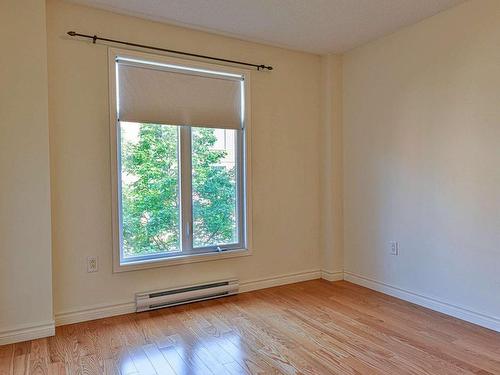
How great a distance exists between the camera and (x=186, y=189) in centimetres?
326

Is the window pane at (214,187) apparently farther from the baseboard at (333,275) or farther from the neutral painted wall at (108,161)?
the baseboard at (333,275)

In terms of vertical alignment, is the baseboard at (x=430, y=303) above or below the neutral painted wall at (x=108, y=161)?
below

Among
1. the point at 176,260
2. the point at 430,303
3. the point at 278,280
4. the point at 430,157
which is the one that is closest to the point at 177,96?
the point at 176,260

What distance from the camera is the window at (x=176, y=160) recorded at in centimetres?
298

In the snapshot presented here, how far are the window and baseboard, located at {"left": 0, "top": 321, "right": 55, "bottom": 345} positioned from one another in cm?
64

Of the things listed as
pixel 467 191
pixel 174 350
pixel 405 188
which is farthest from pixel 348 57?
pixel 174 350

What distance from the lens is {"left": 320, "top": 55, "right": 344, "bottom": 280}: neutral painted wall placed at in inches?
154

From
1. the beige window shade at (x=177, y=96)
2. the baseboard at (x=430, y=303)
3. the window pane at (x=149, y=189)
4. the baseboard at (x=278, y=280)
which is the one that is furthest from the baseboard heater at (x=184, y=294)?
the beige window shade at (x=177, y=96)

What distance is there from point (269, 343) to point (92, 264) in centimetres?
152

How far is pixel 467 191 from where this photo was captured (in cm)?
277

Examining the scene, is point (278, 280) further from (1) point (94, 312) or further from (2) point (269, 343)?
(1) point (94, 312)

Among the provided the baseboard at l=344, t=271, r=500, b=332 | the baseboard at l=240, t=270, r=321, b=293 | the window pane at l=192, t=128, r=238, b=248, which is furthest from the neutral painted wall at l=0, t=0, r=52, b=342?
the baseboard at l=344, t=271, r=500, b=332

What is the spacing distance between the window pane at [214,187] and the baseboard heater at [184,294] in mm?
385

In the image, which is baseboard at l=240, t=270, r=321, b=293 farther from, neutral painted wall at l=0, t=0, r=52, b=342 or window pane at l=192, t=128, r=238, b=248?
neutral painted wall at l=0, t=0, r=52, b=342
